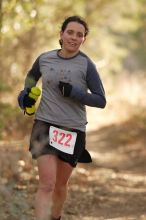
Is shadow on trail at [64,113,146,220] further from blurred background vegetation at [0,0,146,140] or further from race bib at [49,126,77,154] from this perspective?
race bib at [49,126,77,154]

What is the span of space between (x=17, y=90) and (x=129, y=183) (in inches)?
106

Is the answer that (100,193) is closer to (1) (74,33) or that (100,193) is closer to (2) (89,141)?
(1) (74,33)

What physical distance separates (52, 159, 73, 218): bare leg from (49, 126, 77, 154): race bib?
5.2 inches

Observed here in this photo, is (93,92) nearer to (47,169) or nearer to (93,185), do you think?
(47,169)

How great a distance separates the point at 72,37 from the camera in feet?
19.0

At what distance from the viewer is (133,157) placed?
13.5 metres

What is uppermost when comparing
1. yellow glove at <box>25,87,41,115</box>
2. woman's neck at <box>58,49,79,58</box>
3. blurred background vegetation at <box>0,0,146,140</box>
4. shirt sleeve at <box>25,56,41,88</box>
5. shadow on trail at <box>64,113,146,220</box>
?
woman's neck at <box>58,49,79,58</box>

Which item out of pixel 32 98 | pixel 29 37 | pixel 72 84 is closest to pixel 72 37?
pixel 72 84

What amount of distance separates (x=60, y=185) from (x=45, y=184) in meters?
0.45

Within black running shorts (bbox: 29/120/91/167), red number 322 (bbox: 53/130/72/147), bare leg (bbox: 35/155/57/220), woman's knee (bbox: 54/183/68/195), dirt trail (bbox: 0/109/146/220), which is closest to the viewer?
bare leg (bbox: 35/155/57/220)

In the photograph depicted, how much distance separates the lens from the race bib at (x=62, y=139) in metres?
5.75

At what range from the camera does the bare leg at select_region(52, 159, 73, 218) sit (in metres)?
5.84

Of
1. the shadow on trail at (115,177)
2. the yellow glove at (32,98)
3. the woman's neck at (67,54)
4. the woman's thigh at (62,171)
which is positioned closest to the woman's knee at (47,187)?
the woman's thigh at (62,171)

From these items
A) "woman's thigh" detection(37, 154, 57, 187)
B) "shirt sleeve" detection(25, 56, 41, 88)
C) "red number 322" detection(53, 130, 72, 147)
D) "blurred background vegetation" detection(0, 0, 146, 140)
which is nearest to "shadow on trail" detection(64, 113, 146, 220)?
"blurred background vegetation" detection(0, 0, 146, 140)
